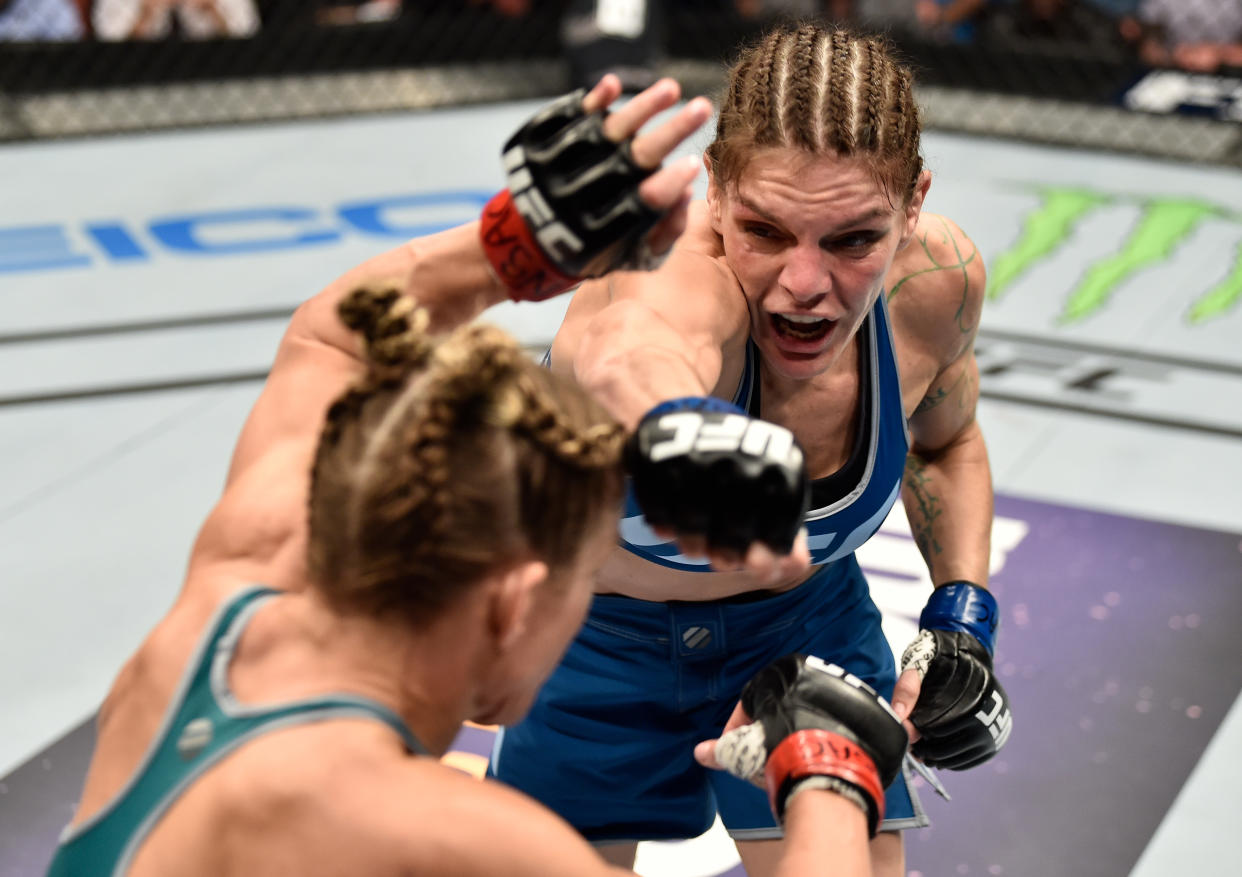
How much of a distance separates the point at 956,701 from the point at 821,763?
59cm

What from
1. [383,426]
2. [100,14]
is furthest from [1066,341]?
[100,14]

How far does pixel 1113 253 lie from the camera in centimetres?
561

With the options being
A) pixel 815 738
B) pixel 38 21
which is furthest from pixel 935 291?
pixel 38 21

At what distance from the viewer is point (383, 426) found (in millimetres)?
1135

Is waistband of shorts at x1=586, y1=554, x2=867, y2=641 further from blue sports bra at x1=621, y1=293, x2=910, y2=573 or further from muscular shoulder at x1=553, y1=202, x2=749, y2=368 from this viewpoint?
→ muscular shoulder at x1=553, y1=202, x2=749, y2=368

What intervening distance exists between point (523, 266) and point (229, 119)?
20.0ft

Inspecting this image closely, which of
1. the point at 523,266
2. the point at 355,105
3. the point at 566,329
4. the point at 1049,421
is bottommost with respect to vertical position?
the point at 355,105

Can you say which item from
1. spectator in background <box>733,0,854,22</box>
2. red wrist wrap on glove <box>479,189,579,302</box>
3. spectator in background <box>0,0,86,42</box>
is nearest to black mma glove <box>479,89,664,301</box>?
red wrist wrap on glove <box>479,189,579,302</box>

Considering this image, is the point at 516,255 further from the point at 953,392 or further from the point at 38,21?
the point at 38,21

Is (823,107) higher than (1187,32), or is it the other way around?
(823,107)

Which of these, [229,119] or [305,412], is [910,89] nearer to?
[305,412]

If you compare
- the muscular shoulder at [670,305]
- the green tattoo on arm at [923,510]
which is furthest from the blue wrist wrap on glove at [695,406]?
the green tattoo on arm at [923,510]

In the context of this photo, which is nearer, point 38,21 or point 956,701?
point 956,701

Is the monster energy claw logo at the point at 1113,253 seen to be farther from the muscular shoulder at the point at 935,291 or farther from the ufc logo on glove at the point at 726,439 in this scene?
the ufc logo on glove at the point at 726,439
